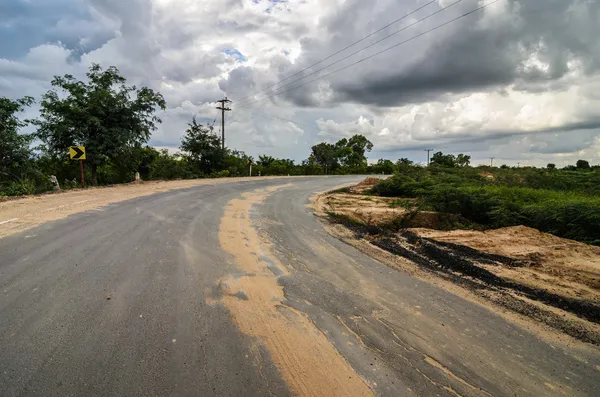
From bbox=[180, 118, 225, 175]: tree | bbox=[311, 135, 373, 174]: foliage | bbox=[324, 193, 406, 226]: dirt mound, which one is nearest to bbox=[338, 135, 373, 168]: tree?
bbox=[311, 135, 373, 174]: foliage

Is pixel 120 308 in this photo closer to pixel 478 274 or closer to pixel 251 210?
pixel 478 274

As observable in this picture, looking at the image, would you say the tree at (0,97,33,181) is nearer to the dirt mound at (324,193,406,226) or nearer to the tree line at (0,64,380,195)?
the tree line at (0,64,380,195)

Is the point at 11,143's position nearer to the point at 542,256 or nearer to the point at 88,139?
the point at 88,139

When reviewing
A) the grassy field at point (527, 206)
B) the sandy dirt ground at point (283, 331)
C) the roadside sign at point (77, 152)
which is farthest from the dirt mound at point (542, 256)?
the roadside sign at point (77, 152)

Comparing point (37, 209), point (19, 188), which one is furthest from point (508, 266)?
point (19, 188)

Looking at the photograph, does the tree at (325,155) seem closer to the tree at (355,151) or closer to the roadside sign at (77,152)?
the tree at (355,151)

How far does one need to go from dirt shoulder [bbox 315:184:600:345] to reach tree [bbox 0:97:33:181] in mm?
14521

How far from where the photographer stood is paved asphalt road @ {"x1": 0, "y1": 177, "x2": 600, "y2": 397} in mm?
2664

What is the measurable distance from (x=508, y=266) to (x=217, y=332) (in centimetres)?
511

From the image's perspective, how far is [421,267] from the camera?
226 inches

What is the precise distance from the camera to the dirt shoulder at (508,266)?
409cm

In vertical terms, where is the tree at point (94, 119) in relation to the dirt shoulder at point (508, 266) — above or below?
above

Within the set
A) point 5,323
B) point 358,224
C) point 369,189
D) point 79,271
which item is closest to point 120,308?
point 5,323

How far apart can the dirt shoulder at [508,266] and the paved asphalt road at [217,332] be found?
49cm
